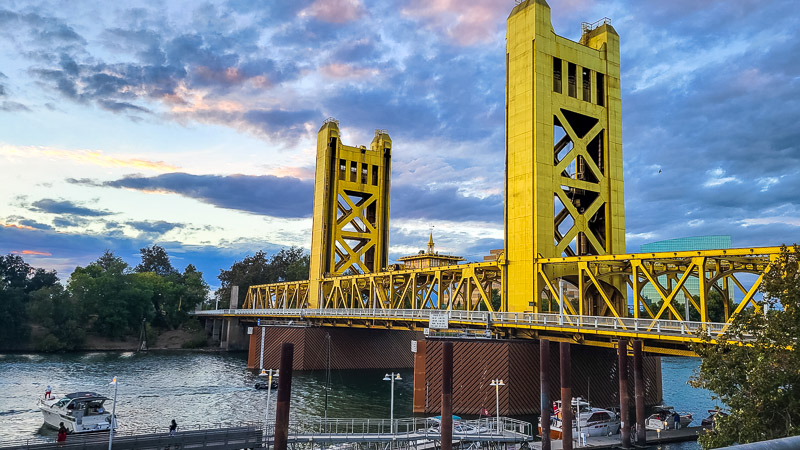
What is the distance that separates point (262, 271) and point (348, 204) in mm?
56818

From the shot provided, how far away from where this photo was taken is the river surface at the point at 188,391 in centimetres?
4078

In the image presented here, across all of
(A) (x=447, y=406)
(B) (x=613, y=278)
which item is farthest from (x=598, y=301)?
(A) (x=447, y=406)

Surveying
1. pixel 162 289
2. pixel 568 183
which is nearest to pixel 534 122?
pixel 568 183

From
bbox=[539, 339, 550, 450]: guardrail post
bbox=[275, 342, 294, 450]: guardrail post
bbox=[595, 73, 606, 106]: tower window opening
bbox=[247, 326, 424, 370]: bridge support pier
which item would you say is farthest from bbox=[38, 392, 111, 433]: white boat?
bbox=[595, 73, 606, 106]: tower window opening

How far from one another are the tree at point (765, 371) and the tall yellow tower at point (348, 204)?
75211 millimetres

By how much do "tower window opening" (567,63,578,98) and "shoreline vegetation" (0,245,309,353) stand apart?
84.3 meters

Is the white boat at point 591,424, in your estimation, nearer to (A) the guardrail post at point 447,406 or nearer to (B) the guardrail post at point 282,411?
(A) the guardrail post at point 447,406

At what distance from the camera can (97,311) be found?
103750mm

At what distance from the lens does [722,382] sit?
1880 centimetres

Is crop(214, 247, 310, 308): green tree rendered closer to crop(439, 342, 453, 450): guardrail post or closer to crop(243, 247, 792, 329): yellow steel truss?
crop(243, 247, 792, 329): yellow steel truss

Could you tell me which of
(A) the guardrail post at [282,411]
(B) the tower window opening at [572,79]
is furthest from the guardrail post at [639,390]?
(B) the tower window opening at [572,79]

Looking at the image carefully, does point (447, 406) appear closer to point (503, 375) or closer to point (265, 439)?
point (265, 439)

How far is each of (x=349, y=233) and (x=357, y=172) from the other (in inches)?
416

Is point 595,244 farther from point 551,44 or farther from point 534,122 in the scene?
point 551,44
